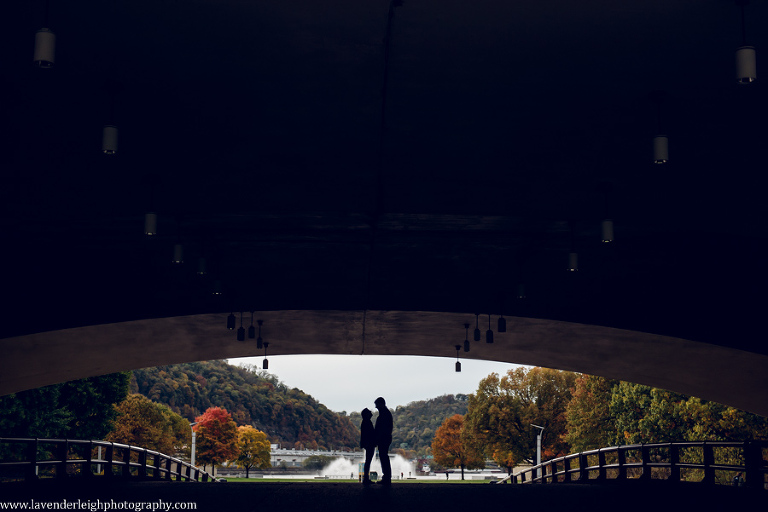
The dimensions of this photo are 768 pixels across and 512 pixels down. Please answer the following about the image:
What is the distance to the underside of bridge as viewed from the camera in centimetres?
768

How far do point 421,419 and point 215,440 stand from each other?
111267mm

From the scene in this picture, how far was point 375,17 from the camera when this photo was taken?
7426 millimetres

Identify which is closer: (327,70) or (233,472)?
(327,70)

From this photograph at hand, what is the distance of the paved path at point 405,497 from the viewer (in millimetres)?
9727

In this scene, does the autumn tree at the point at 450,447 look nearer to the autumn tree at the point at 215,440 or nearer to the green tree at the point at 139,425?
the autumn tree at the point at 215,440

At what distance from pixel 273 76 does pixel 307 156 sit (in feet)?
6.51

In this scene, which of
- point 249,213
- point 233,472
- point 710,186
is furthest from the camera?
point 233,472

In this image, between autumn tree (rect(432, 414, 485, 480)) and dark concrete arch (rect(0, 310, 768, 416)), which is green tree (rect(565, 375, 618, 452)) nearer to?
dark concrete arch (rect(0, 310, 768, 416))

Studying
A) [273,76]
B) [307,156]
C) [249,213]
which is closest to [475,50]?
[273,76]

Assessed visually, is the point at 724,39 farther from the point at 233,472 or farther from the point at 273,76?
the point at 233,472

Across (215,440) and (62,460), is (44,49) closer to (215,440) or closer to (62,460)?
(62,460)

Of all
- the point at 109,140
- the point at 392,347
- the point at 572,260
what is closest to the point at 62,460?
the point at 109,140

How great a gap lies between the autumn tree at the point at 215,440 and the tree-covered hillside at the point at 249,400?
30784 millimetres

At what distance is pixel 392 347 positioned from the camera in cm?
2328
